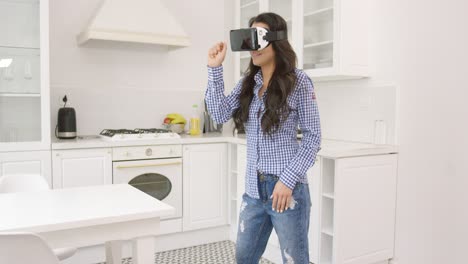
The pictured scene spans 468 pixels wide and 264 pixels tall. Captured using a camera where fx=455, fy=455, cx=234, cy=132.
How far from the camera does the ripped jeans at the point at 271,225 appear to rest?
163 cm

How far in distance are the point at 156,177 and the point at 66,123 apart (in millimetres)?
769

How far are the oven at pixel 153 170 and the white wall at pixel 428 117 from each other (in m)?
1.59

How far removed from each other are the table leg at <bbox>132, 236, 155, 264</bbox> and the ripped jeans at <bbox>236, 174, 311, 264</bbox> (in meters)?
0.34

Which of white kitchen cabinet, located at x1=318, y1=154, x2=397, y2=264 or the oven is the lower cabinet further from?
the oven

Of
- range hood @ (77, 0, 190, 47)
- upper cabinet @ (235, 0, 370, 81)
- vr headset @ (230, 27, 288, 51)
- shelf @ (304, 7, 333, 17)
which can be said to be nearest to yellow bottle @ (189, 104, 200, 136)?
range hood @ (77, 0, 190, 47)

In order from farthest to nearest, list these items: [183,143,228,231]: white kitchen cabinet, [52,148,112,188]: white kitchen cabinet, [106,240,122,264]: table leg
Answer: [183,143,228,231]: white kitchen cabinet, [52,148,112,188]: white kitchen cabinet, [106,240,122,264]: table leg

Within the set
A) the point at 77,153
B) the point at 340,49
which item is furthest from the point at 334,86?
the point at 77,153

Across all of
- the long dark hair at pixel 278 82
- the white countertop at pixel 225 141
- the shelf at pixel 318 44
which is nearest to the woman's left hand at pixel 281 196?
the long dark hair at pixel 278 82

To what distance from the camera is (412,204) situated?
2.91 meters

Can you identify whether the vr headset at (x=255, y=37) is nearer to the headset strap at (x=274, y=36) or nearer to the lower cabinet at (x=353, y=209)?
the headset strap at (x=274, y=36)

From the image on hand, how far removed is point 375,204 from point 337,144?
0.46 meters

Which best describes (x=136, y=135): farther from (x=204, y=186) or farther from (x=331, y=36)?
(x=331, y=36)

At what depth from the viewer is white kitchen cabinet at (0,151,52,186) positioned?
2969mm

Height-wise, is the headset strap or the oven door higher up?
the headset strap
